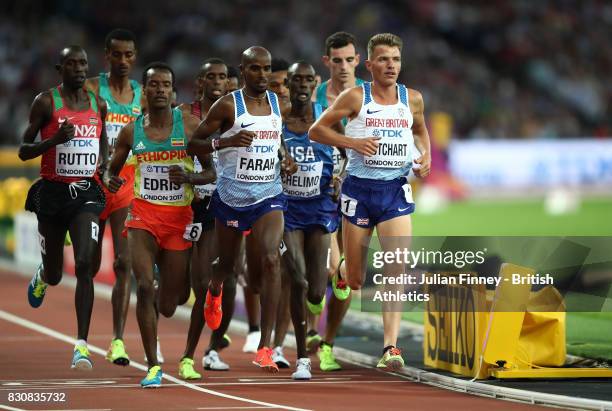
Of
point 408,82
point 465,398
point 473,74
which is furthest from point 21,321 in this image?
point 473,74

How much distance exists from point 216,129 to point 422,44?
28872 mm

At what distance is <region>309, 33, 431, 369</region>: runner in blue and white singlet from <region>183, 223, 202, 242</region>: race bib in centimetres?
122

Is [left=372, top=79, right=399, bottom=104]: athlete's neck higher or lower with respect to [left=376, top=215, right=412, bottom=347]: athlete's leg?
higher

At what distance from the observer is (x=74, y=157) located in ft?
37.8

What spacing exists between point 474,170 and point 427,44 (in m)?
4.37

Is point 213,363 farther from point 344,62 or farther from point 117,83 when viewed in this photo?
point 344,62

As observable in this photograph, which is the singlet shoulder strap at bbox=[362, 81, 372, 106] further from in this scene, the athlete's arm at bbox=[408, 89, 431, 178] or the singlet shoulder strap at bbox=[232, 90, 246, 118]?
the singlet shoulder strap at bbox=[232, 90, 246, 118]

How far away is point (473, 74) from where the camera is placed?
39.2m

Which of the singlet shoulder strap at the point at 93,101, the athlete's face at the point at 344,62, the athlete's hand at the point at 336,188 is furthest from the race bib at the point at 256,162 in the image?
the athlete's face at the point at 344,62

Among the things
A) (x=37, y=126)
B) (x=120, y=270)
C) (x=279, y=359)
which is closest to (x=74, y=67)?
(x=37, y=126)

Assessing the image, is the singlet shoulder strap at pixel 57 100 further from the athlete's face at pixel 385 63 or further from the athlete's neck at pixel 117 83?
the athlete's face at pixel 385 63

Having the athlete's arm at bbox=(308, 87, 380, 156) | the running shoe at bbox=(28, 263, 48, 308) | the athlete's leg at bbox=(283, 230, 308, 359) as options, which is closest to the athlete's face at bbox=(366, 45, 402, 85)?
the athlete's arm at bbox=(308, 87, 380, 156)

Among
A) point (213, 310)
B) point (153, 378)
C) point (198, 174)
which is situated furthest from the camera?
point (213, 310)

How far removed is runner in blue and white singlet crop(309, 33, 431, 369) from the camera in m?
11.1
